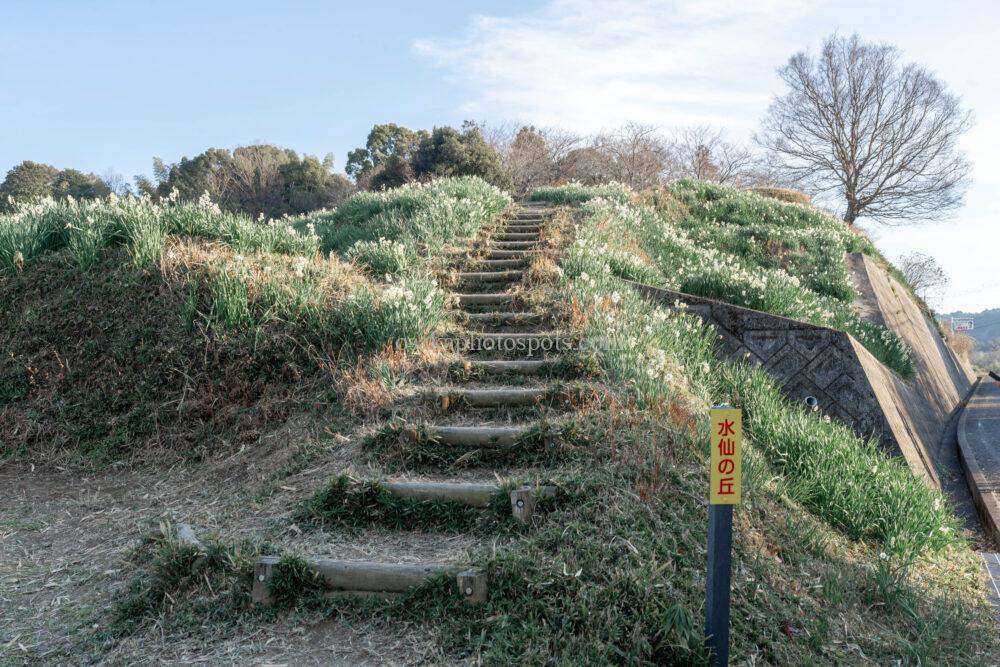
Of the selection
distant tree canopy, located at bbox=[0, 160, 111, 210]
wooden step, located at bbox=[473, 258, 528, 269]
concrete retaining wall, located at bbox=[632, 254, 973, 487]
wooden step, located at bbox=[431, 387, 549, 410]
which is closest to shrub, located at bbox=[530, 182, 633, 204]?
wooden step, located at bbox=[473, 258, 528, 269]

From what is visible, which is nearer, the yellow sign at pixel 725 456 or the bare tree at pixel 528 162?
the yellow sign at pixel 725 456

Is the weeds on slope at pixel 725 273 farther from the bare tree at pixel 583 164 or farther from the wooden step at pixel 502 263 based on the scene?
the bare tree at pixel 583 164

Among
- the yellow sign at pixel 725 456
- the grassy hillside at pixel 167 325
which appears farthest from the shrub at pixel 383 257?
the yellow sign at pixel 725 456

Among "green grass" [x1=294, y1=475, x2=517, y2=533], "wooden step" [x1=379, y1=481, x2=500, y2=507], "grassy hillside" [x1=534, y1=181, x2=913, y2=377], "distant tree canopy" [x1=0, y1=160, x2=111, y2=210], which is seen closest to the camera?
"green grass" [x1=294, y1=475, x2=517, y2=533]

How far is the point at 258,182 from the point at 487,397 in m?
28.9

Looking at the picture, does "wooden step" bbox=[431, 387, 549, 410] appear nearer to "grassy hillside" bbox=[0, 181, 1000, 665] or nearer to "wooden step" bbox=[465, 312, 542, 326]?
"grassy hillside" bbox=[0, 181, 1000, 665]

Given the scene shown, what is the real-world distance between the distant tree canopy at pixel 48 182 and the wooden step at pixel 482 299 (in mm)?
30964

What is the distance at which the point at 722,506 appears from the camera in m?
3.02

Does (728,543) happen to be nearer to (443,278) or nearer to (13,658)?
(13,658)

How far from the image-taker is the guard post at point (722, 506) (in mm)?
3002

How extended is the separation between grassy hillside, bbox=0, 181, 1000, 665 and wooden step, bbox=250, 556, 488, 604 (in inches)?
2.9

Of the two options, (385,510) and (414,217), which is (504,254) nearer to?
(414,217)

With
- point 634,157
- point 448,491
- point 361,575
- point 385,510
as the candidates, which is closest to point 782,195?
Result: point 634,157

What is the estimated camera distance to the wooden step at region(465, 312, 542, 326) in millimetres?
7262
